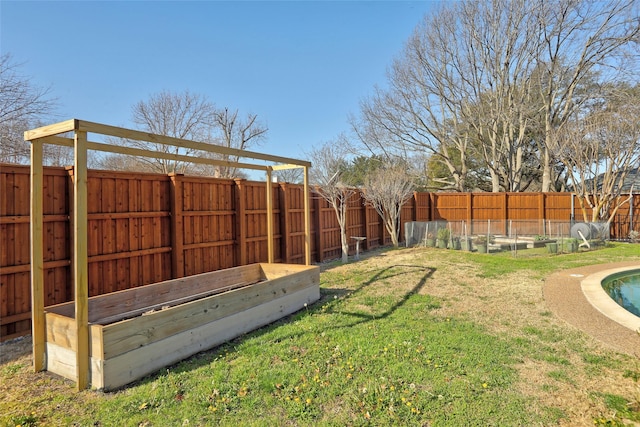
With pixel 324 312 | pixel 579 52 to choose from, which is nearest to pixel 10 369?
pixel 324 312

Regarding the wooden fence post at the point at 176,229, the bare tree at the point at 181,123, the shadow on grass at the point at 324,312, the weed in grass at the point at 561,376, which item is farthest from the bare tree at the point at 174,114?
the weed in grass at the point at 561,376

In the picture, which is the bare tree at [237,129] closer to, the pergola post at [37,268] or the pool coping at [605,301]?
the pool coping at [605,301]

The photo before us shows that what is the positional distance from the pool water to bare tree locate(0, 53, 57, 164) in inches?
582

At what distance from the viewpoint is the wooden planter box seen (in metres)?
3.00

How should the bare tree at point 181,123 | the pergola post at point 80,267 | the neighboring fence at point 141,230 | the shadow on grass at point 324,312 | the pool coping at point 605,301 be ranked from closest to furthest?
the pergola post at point 80,267 < the shadow on grass at point 324,312 < the neighboring fence at point 141,230 < the pool coping at point 605,301 < the bare tree at point 181,123

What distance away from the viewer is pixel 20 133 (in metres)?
10.7

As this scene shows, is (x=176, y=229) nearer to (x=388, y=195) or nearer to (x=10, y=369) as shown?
(x=10, y=369)

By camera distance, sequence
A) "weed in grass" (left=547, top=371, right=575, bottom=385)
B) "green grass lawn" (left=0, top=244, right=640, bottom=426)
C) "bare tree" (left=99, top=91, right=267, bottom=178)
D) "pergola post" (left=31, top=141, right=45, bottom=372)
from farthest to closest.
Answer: "bare tree" (left=99, top=91, right=267, bottom=178) → "pergola post" (left=31, top=141, right=45, bottom=372) → "weed in grass" (left=547, top=371, right=575, bottom=385) → "green grass lawn" (left=0, top=244, right=640, bottom=426)

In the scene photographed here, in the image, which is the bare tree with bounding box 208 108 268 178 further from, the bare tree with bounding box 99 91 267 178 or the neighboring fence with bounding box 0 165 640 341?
the neighboring fence with bounding box 0 165 640 341

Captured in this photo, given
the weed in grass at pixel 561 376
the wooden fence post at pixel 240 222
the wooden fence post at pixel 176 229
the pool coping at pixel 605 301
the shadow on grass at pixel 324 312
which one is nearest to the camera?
the weed in grass at pixel 561 376

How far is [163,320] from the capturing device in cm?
338

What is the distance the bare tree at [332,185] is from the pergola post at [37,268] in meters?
7.10

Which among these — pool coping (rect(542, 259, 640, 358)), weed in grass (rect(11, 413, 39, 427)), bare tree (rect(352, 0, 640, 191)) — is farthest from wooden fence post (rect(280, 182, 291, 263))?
bare tree (rect(352, 0, 640, 191))

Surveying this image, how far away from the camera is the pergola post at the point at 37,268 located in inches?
131
